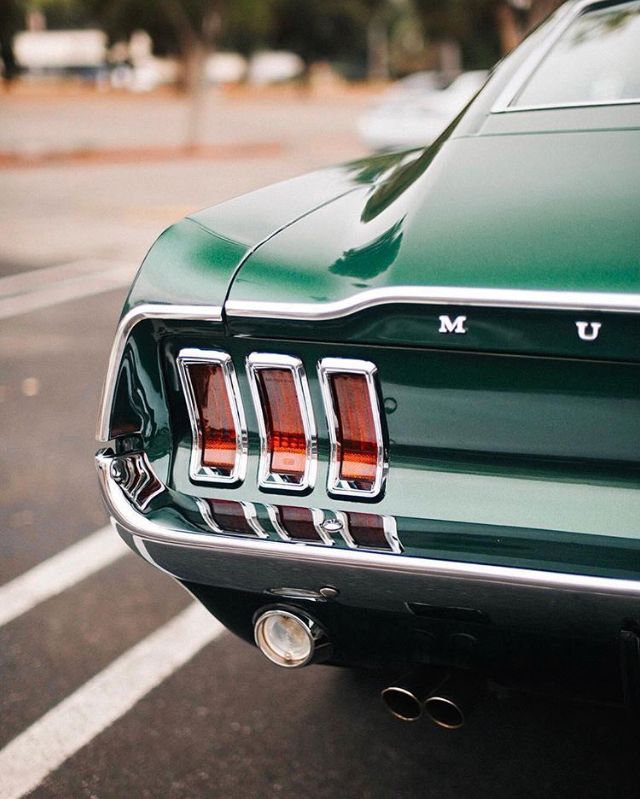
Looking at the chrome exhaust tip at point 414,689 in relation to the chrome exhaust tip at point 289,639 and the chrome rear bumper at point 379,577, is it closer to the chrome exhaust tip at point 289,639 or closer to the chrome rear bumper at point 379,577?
the chrome exhaust tip at point 289,639

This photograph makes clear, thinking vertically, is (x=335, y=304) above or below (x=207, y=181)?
above

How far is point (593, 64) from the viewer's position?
3076 millimetres

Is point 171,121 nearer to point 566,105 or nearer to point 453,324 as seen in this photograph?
point 566,105

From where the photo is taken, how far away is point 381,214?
7.92 feet

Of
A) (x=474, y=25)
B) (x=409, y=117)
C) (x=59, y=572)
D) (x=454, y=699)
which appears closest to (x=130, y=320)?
(x=454, y=699)

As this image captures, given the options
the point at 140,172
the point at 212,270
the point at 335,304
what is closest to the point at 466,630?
the point at 335,304

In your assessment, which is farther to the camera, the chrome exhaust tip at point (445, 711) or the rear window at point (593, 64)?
the rear window at point (593, 64)

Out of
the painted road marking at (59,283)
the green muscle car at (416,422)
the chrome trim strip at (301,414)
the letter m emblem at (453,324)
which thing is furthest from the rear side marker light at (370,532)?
the painted road marking at (59,283)

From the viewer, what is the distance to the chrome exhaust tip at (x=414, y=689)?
2350mm

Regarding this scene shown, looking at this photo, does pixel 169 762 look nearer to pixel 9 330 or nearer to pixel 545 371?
pixel 545 371

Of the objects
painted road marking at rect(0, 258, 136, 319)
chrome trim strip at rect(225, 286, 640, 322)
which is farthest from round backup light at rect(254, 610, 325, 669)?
painted road marking at rect(0, 258, 136, 319)

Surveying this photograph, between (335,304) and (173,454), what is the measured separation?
56 cm

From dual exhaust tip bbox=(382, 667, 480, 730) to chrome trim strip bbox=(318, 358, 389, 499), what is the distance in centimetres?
46

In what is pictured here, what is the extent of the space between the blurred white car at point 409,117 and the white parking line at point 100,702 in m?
14.6
